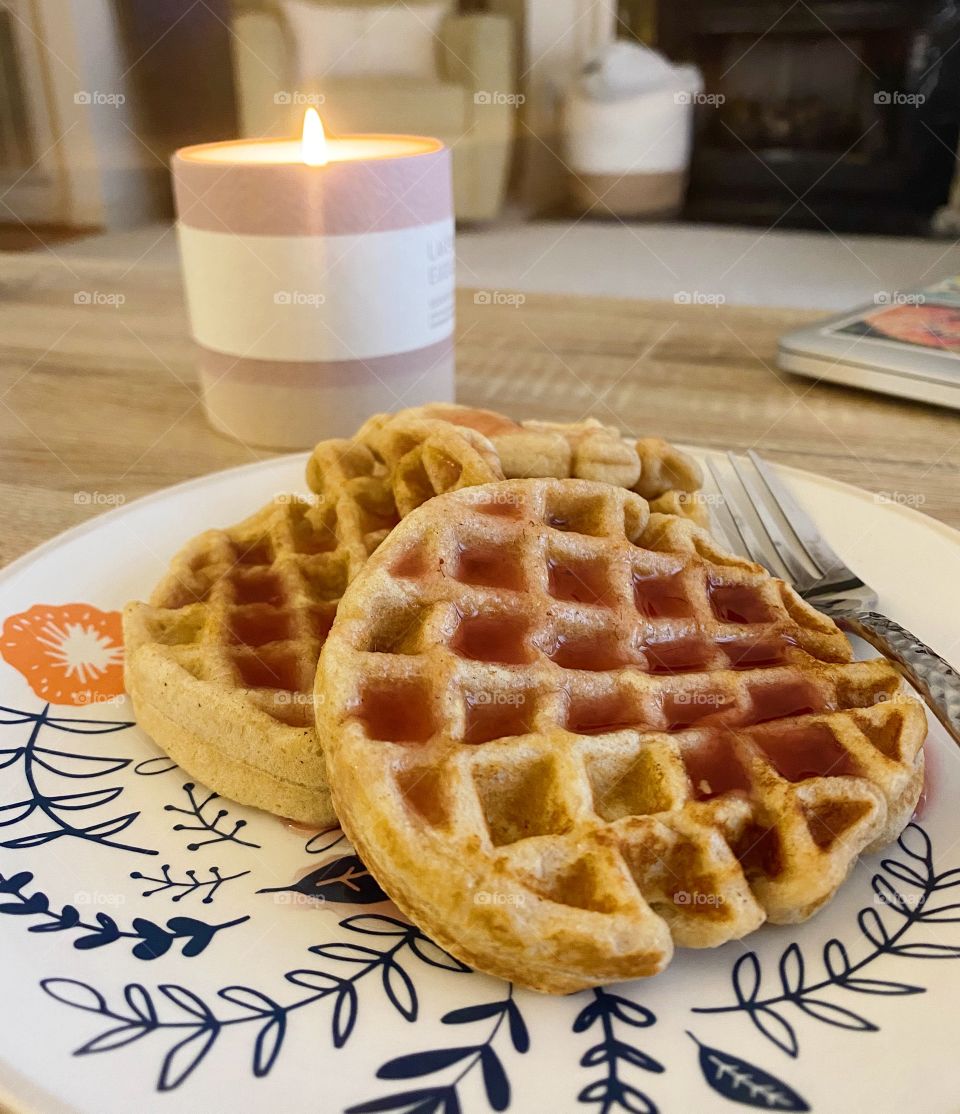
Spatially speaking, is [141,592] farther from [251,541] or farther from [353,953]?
[353,953]

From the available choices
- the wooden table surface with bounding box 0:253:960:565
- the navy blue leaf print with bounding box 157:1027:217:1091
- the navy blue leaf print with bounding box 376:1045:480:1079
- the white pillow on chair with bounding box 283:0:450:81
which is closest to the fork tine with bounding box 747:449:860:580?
the wooden table surface with bounding box 0:253:960:565

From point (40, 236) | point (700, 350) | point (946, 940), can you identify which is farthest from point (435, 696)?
point (40, 236)

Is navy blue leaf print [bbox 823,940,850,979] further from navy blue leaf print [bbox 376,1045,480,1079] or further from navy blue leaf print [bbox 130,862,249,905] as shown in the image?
navy blue leaf print [bbox 130,862,249,905]

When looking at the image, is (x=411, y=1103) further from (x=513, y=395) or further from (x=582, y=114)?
(x=582, y=114)

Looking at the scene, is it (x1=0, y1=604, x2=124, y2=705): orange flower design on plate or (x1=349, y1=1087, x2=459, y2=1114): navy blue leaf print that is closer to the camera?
(x1=349, y1=1087, x2=459, y2=1114): navy blue leaf print

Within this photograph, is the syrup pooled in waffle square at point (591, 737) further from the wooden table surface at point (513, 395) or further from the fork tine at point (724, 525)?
the wooden table surface at point (513, 395)

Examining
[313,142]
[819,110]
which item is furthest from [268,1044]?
[819,110]
